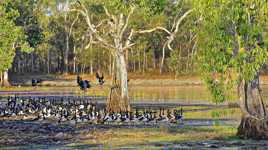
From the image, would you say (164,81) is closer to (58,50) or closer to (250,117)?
(58,50)

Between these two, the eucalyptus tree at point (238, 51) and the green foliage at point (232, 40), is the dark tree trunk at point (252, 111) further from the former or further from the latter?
the green foliage at point (232, 40)

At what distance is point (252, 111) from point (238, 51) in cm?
289

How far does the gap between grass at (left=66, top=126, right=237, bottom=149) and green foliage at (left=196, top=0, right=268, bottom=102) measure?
2.65 metres

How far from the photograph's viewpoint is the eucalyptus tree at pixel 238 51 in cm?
2403

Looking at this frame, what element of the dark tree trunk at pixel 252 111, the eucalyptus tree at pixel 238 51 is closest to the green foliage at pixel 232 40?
the eucalyptus tree at pixel 238 51

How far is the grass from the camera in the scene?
2577 centimetres

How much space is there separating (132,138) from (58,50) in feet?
354

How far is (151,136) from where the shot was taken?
28562 millimetres

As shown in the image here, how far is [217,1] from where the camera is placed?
24.2 meters

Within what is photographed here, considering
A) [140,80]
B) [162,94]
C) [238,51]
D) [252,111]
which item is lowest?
[252,111]

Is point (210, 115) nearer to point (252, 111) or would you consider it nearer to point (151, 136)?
point (151, 136)

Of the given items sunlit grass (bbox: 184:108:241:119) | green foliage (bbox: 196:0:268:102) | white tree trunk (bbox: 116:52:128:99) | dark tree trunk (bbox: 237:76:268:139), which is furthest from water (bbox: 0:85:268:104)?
green foliage (bbox: 196:0:268:102)

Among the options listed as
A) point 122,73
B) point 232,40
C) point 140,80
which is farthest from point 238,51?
point 140,80

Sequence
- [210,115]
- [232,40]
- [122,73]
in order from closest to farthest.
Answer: [232,40] → [122,73] → [210,115]
